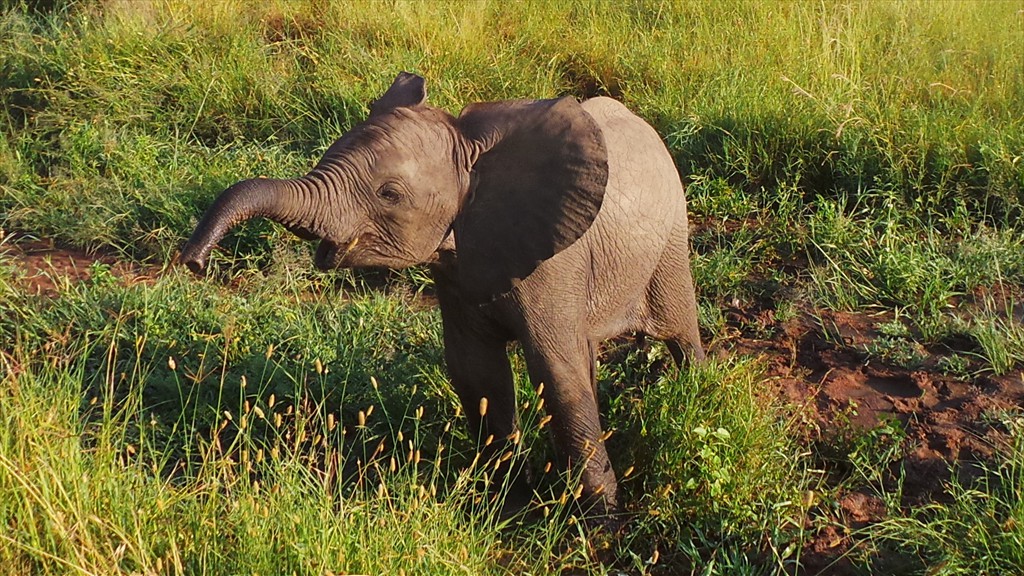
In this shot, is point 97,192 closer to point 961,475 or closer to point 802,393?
point 802,393

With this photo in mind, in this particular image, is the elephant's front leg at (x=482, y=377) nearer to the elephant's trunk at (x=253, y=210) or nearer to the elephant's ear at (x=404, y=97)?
the elephant's ear at (x=404, y=97)

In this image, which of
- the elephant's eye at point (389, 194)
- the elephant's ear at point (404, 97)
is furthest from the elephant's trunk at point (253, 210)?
the elephant's ear at point (404, 97)

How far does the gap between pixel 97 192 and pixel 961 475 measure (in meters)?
4.57

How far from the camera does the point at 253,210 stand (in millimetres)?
2855

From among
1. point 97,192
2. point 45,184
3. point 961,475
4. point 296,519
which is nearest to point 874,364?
point 961,475

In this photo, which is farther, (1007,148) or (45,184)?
(45,184)

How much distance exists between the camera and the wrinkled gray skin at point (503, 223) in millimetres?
3158

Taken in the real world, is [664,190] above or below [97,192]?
above

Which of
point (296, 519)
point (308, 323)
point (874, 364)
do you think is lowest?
point (874, 364)

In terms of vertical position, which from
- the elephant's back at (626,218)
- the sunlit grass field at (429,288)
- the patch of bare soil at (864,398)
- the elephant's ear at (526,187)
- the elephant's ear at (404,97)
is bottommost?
the patch of bare soil at (864,398)

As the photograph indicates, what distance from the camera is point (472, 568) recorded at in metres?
3.23

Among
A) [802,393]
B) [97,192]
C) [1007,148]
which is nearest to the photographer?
[802,393]

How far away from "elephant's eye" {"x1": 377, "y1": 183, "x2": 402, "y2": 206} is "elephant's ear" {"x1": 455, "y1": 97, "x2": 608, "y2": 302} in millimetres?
261

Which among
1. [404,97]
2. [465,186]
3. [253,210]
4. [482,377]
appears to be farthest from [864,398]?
[253,210]
